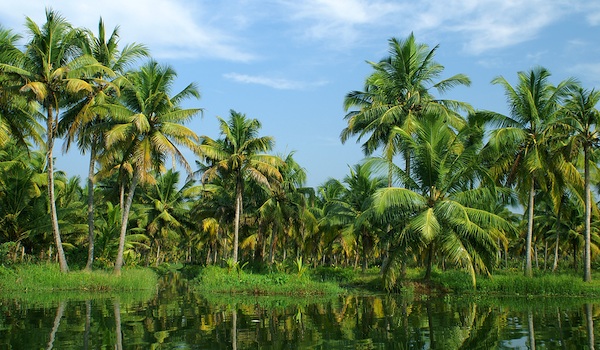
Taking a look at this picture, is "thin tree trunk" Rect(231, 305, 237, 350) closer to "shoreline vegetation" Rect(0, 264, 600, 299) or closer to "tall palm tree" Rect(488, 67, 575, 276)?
"shoreline vegetation" Rect(0, 264, 600, 299)

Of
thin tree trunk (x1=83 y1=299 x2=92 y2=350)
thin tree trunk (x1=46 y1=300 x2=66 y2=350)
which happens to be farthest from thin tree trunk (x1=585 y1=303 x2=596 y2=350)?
thin tree trunk (x1=46 y1=300 x2=66 y2=350)

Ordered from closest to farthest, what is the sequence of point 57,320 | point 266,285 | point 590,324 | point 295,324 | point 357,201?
point 590,324 < point 295,324 < point 57,320 < point 266,285 < point 357,201

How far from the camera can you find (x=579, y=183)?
944 inches

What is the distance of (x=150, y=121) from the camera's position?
966 inches

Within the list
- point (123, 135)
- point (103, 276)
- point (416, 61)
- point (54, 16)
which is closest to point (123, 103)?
point (123, 135)

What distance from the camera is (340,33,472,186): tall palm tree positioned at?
24938 mm

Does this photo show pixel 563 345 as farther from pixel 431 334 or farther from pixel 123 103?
pixel 123 103

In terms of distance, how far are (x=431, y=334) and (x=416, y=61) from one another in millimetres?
17105

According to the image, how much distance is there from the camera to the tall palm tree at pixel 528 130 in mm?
22773

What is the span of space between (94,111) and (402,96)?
14.8 metres

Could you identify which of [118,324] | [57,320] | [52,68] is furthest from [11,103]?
[118,324]

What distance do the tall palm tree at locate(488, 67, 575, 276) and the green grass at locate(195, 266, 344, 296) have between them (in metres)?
9.39

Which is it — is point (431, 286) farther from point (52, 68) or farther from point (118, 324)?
point (52, 68)

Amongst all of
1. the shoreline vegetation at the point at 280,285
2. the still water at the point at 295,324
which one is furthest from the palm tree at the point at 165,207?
the still water at the point at 295,324
